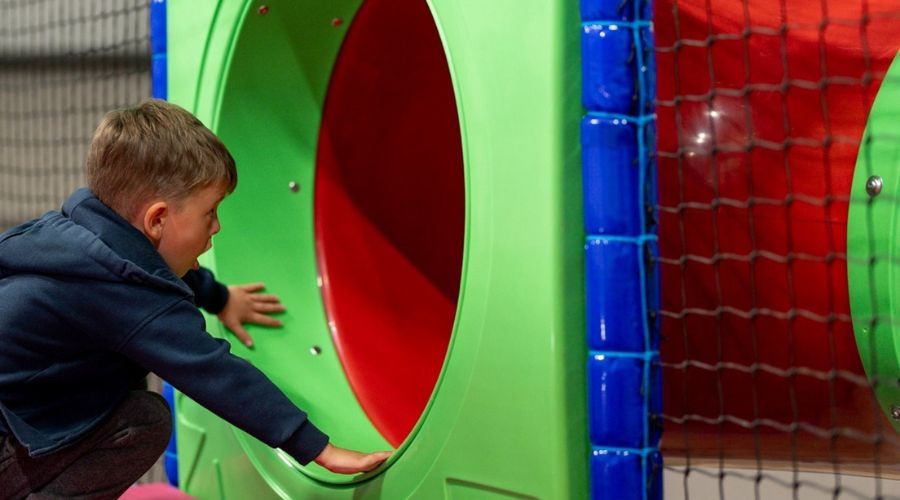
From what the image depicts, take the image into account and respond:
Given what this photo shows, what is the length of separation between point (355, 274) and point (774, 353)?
20.8 inches

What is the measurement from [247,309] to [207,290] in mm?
64

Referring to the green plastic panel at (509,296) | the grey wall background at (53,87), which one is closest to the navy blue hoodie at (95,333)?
the green plastic panel at (509,296)

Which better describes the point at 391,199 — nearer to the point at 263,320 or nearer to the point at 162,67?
the point at 263,320

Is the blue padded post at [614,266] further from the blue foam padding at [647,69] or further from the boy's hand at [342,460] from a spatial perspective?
the boy's hand at [342,460]

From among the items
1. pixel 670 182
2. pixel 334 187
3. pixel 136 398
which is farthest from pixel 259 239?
pixel 670 182

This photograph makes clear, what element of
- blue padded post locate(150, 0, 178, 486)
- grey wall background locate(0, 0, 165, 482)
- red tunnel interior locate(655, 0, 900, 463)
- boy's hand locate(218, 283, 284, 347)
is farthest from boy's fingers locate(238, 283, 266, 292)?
grey wall background locate(0, 0, 165, 482)

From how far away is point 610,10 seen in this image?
779mm

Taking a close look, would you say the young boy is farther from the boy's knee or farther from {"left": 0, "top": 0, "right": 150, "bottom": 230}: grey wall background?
{"left": 0, "top": 0, "right": 150, "bottom": 230}: grey wall background

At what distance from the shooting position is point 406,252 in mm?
1288

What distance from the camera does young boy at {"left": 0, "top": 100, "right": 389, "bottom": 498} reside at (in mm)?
837

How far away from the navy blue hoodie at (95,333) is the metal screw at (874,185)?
1.89 ft

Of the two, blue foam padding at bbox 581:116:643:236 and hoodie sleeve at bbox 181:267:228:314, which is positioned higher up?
blue foam padding at bbox 581:116:643:236

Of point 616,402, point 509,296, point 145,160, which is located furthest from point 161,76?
point 616,402

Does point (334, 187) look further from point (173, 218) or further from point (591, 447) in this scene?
point (591, 447)
